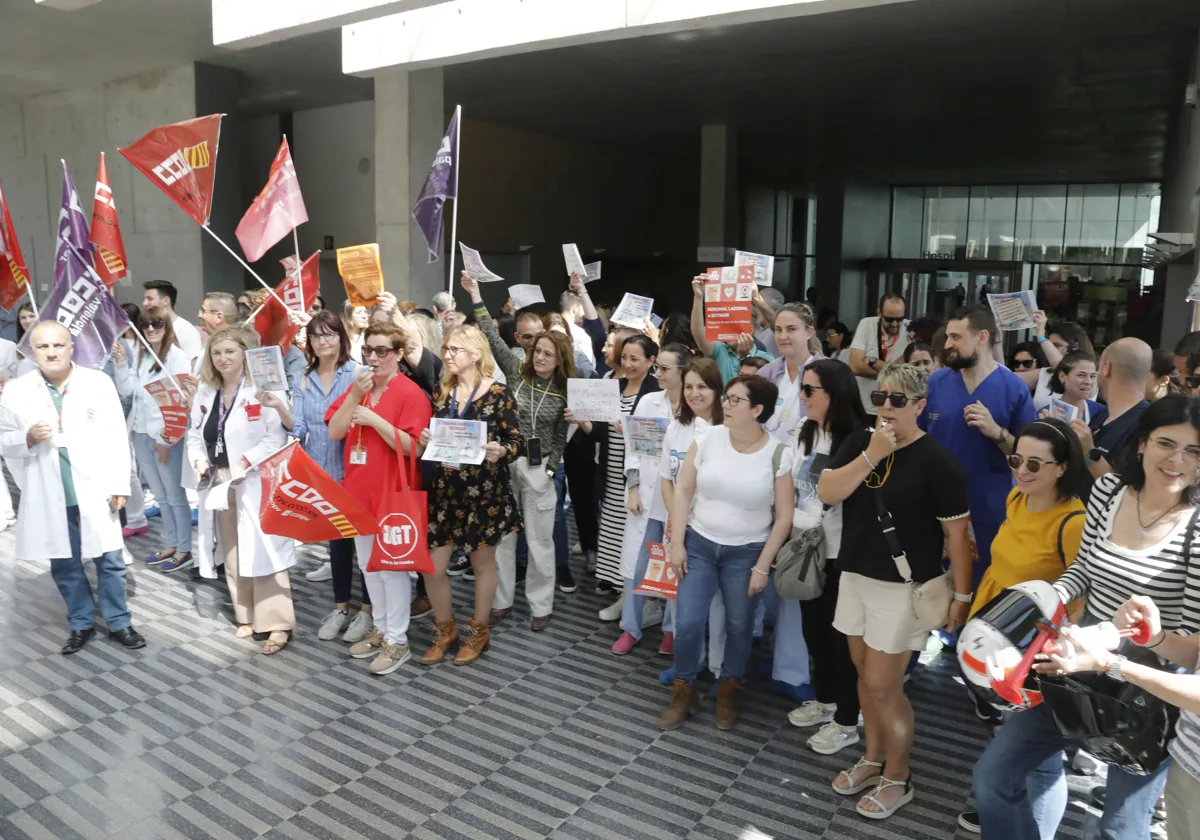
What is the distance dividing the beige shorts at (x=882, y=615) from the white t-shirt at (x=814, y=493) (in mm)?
385

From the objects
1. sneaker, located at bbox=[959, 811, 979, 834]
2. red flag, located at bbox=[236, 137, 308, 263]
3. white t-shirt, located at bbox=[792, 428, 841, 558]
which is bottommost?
sneaker, located at bbox=[959, 811, 979, 834]

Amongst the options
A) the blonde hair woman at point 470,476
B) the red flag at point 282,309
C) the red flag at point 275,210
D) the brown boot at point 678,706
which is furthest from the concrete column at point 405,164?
the brown boot at point 678,706

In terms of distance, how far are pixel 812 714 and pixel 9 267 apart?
680 centimetres

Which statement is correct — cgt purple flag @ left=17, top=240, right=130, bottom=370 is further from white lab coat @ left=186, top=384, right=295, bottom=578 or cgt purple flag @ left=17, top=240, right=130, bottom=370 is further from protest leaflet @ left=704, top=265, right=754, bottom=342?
protest leaflet @ left=704, top=265, right=754, bottom=342

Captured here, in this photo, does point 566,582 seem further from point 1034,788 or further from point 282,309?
point 1034,788

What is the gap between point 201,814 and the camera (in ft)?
12.2

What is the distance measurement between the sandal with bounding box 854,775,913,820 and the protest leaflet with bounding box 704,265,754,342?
10.2 ft

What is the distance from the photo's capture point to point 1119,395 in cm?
419

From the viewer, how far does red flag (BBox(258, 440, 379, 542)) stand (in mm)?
4684

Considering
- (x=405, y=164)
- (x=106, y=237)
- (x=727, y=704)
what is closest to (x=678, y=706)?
(x=727, y=704)

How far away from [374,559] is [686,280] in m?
20.0

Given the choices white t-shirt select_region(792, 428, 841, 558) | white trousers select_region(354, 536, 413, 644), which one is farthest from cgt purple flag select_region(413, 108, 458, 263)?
white t-shirt select_region(792, 428, 841, 558)

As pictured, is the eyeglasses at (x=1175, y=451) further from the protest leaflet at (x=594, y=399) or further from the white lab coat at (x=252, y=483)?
the white lab coat at (x=252, y=483)

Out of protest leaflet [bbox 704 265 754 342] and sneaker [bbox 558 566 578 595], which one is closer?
protest leaflet [bbox 704 265 754 342]
